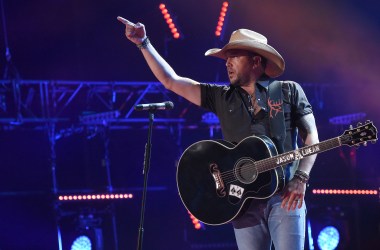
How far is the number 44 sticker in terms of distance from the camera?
366cm

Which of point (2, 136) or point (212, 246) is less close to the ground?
point (2, 136)

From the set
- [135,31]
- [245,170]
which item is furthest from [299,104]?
[135,31]

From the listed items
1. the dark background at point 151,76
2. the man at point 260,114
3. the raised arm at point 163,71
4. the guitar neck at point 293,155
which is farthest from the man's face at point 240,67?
the dark background at point 151,76

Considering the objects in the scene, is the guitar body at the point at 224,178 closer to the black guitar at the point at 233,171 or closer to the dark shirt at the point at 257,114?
the black guitar at the point at 233,171

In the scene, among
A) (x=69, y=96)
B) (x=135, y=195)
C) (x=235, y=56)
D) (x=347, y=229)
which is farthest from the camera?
(x=69, y=96)

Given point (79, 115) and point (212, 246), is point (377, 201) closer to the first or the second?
point (212, 246)

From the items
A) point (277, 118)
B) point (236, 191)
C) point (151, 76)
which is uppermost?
point (151, 76)

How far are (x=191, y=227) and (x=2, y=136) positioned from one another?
11.2 ft

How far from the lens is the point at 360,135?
3.36m

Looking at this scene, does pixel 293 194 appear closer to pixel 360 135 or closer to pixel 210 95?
pixel 360 135

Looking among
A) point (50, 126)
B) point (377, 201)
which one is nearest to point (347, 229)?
point (377, 201)

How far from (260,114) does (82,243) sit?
4.58 m

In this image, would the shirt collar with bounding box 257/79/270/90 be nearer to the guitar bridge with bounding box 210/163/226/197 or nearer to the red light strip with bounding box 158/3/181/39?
the guitar bridge with bounding box 210/163/226/197

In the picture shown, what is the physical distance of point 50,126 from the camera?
885 cm
